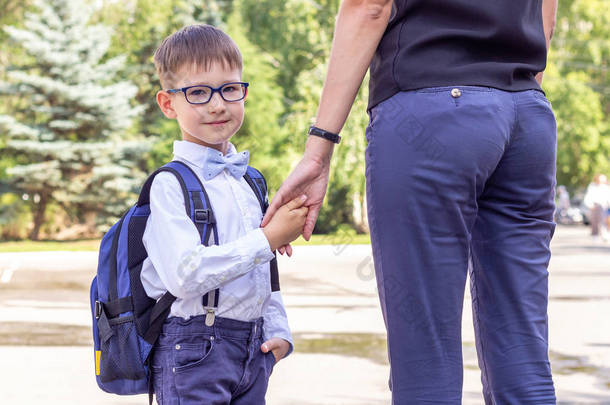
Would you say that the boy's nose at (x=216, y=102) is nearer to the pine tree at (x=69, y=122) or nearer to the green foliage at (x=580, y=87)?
the pine tree at (x=69, y=122)

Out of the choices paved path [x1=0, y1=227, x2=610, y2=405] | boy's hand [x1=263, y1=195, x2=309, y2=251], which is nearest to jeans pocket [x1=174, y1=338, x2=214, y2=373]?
boy's hand [x1=263, y1=195, x2=309, y2=251]

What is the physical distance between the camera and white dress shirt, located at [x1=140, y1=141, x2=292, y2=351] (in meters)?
2.59

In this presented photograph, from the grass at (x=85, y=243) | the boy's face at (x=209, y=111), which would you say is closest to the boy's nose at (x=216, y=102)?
the boy's face at (x=209, y=111)

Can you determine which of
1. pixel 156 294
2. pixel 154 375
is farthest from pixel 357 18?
pixel 154 375

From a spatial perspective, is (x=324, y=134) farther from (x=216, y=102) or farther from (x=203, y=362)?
(x=203, y=362)

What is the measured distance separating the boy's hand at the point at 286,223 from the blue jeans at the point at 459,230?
333 mm

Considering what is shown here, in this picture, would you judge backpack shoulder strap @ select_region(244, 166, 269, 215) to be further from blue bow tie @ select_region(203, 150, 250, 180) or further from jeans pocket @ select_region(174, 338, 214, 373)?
jeans pocket @ select_region(174, 338, 214, 373)

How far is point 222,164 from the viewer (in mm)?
2809

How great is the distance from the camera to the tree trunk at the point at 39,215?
27.2 metres

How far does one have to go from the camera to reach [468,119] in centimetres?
220

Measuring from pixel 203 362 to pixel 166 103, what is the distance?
2.72ft

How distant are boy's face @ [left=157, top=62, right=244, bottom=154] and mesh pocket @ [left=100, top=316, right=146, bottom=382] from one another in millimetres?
591

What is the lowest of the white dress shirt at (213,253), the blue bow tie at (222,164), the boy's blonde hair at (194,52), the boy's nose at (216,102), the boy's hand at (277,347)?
the boy's hand at (277,347)

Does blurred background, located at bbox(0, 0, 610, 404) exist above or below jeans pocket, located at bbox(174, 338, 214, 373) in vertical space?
below
